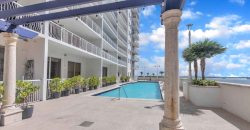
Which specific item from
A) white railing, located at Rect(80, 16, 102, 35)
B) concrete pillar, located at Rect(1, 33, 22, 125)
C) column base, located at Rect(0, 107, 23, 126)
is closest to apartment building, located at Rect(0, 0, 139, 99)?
white railing, located at Rect(80, 16, 102, 35)

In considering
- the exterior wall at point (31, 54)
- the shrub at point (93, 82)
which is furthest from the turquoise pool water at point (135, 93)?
the exterior wall at point (31, 54)

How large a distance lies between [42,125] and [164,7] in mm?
5147

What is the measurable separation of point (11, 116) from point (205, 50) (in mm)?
11110

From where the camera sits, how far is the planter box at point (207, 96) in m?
9.12

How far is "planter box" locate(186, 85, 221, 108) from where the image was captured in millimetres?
9125

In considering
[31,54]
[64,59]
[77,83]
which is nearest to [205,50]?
[77,83]

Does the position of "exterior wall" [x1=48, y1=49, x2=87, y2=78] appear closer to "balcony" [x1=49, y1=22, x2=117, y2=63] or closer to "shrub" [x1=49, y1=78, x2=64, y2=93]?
"balcony" [x1=49, y1=22, x2=117, y2=63]

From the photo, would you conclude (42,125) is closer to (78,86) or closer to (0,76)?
(0,76)

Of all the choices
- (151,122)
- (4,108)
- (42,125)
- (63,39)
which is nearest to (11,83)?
(4,108)

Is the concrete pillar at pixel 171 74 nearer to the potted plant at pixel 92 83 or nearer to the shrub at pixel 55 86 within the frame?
the shrub at pixel 55 86

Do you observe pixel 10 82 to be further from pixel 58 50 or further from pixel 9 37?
pixel 58 50

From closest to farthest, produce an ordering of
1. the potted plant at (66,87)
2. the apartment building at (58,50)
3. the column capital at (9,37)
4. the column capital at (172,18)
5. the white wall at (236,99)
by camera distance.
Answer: the column capital at (172,18)
the column capital at (9,37)
the white wall at (236,99)
the apartment building at (58,50)
the potted plant at (66,87)

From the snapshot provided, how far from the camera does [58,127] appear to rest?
539cm

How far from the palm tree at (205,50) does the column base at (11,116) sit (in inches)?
408
